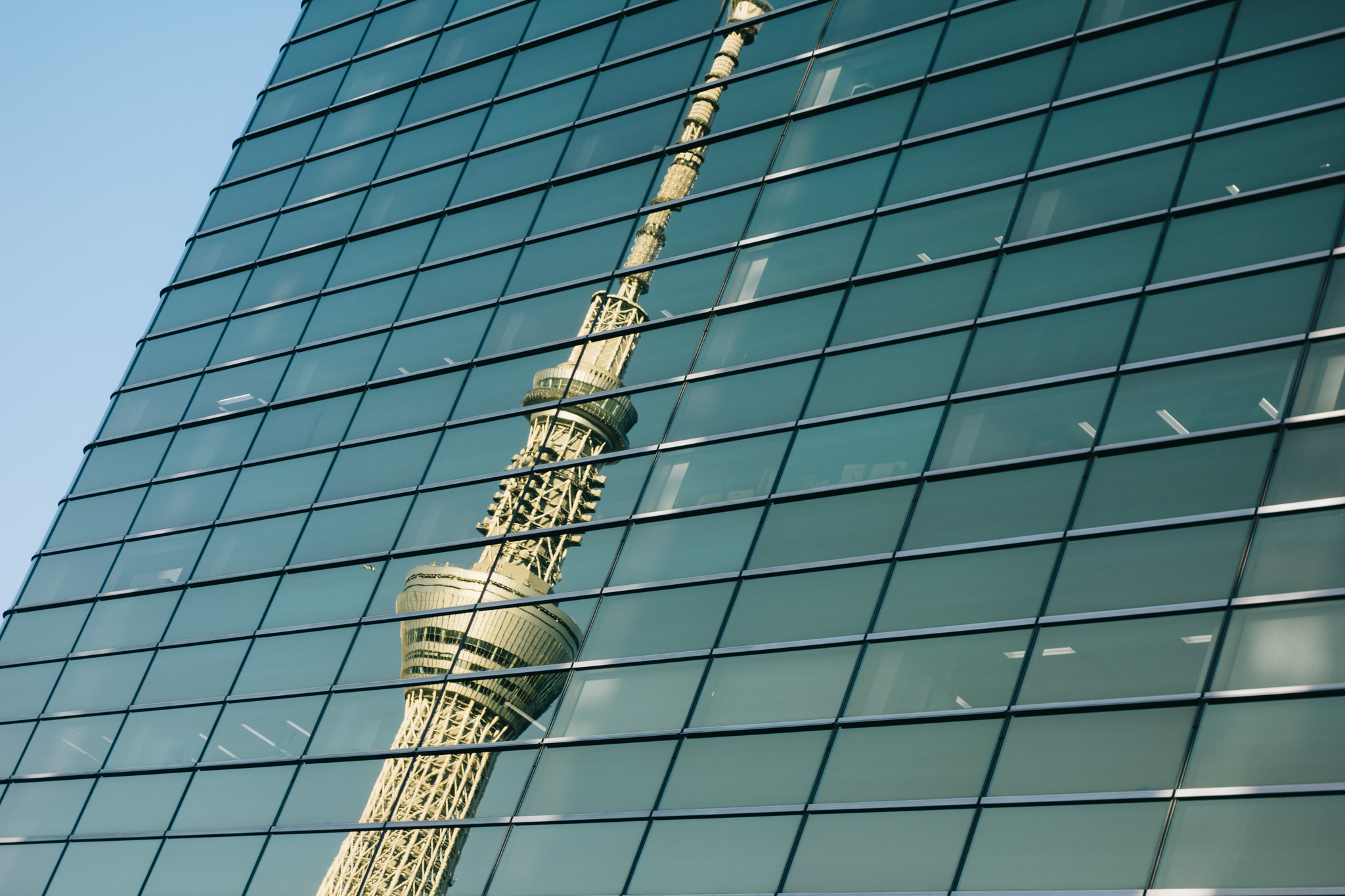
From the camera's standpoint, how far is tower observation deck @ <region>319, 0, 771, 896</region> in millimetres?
26266

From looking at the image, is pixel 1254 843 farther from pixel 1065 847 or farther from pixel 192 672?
pixel 192 672

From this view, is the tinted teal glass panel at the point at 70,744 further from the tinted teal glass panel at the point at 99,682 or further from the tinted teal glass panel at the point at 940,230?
the tinted teal glass panel at the point at 940,230

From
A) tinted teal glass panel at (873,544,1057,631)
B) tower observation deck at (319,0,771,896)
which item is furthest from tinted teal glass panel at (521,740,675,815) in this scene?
tinted teal glass panel at (873,544,1057,631)

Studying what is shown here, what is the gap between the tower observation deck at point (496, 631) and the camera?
26266 mm

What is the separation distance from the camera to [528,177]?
120 feet

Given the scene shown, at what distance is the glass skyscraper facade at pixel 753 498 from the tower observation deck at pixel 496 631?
119mm

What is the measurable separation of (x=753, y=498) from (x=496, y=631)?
5.59m

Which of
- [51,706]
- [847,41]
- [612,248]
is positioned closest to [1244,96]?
[847,41]

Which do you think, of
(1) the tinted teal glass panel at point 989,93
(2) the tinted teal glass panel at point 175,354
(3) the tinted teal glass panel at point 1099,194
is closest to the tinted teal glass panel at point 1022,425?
(3) the tinted teal glass panel at point 1099,194

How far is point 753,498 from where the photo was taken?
26.8 m

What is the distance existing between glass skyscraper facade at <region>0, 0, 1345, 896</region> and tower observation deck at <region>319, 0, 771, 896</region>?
0.12 metres

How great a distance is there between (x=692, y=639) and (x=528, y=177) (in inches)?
598

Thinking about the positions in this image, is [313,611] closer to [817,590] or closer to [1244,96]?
[817,590]

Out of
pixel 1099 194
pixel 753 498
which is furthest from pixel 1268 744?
pixel 1099 194
